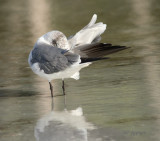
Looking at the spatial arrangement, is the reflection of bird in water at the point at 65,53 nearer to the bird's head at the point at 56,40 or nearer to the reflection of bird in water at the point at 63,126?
the bird's head at the point at 56,40

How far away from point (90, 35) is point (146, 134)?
267 cm

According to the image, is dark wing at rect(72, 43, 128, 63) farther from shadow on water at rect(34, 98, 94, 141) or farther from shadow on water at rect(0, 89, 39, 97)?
shadow on water at rect(0, 89, 39, 97)

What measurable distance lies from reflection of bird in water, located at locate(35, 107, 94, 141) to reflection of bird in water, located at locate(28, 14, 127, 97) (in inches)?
25.8

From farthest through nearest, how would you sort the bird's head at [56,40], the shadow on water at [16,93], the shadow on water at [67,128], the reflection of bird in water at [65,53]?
1. the shadow on water at [16,93]
2. the bird's head at [56,40]
3. the reflection of bird in water at [65,53]
4. the shadow on water at [67,128]

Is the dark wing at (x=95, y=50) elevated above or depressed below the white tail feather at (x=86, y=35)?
below

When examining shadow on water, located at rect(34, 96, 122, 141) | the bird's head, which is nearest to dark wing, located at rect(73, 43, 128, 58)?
the bird's head

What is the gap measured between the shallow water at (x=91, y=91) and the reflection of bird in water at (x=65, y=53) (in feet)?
1.23

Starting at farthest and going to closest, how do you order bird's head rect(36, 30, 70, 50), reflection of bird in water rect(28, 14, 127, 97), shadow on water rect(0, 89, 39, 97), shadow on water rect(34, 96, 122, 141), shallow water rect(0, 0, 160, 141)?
shadow on water rect(0, 89, 39, 97)
bird's head rect(36, 30, 70, 50)
reflection of bird in water rect(28, 14, 127, 97)
shallow water rect(0, 0, 160, 141)
shadow on water rect(34, 96, 122, 141)

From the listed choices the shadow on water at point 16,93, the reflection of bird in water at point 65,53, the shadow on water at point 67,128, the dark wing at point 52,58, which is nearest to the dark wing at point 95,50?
the reflection of bird in water at point 65,53

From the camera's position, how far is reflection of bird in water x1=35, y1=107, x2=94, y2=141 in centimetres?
557

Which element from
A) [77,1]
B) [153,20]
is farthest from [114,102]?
[77,1]

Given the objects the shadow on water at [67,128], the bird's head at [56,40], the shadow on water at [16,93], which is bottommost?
the shadow on water at [67,128]

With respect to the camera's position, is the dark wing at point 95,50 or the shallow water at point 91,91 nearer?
the shallow water at point 91,91

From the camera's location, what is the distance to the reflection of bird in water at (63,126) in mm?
5566
